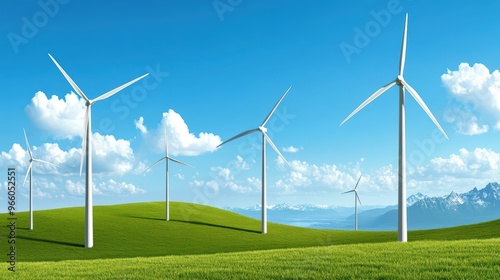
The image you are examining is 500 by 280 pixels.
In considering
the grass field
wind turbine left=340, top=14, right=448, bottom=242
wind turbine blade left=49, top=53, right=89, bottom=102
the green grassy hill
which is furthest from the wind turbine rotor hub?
wind turbine blade left=49, top=53, right=89, bottom=102

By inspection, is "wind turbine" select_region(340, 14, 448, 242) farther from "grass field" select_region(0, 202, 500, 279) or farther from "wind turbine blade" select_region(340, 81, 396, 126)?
"grass field" select_region(0, 202, 500, 279)

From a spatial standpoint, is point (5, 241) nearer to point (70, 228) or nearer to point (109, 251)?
point (70, 228)

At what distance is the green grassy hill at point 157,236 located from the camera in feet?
142

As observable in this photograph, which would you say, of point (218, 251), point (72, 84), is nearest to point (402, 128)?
point (218, 251)

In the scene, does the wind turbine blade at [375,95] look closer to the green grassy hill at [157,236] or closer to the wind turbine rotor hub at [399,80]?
the wind turbine rotor hub at [399,80]

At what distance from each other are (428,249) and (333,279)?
754 centimetres

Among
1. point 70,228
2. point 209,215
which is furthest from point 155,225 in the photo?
point 209,215

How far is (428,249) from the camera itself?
2114 centimetres

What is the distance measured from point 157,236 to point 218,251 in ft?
46.4

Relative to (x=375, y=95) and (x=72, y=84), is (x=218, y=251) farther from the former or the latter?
(x=72, y=84)

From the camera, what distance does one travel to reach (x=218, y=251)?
1640 inches

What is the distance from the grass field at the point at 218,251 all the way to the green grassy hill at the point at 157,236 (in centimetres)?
10

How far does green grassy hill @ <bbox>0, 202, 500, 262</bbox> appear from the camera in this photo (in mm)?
43188

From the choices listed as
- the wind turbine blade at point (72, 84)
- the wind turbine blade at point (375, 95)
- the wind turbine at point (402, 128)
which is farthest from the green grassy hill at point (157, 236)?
the wind turbine blade at point (375, 95)
